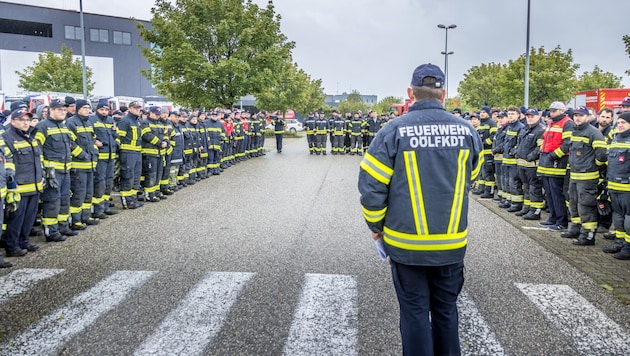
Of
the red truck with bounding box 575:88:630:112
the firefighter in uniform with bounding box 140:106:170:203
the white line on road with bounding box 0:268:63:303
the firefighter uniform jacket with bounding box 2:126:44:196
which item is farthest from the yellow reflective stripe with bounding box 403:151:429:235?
the red truck with bounding box 575:88:630:112

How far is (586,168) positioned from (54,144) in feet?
27.5

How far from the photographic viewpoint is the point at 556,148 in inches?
363

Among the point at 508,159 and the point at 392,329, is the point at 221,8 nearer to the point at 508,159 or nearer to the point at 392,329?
the point at 508,159

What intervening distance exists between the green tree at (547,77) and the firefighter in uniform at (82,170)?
31195 mm

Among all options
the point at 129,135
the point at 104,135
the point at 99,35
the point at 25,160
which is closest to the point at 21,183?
the point at 25,160

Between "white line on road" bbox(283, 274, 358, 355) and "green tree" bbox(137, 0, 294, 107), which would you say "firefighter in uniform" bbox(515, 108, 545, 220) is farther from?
"green tree" bbox(137, 0, 294, 107)

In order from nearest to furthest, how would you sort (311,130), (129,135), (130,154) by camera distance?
1. (129,135)
2. (130,154)
3. (311,130)

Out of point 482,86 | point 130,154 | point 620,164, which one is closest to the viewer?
point 620,164

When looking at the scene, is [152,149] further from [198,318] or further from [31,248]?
[198,318]

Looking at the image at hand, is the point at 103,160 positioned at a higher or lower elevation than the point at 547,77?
lower

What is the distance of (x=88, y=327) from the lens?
483 cm

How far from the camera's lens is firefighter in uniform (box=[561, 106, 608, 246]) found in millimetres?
8156

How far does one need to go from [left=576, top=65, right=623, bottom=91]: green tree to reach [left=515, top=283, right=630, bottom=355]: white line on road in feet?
155

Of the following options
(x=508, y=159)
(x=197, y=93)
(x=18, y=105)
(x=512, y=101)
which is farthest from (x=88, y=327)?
(x=512, y=101)
